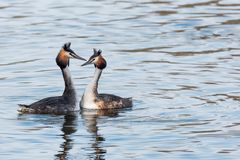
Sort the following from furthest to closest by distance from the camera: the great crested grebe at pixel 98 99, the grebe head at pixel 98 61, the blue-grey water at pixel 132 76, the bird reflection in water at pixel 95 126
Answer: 1. the grebe head at pixel 98 61
2. the great crested grebe at pixel 98 99
3. the blue-grey water at pixel 132 76
4. the bird reflection in water at pixel 95 126

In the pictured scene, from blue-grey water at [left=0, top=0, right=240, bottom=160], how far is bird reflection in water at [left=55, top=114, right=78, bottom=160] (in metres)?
0.02

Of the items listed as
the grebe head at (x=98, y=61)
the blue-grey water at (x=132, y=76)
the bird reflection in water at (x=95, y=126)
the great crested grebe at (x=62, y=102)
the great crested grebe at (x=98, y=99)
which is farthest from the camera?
the grebe head at (x=98, y=61)

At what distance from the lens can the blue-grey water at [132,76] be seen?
16.4 metres

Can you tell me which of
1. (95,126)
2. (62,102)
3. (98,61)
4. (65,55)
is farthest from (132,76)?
(95,126)

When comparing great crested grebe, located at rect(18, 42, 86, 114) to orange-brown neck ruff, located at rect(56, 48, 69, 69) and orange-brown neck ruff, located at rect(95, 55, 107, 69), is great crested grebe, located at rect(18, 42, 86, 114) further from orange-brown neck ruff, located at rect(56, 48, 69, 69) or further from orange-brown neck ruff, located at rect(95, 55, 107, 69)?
orange-brown neck ruff, located at rect(95, 55, 107, 69)

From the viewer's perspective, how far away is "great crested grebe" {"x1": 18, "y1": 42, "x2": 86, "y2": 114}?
62.0 feet

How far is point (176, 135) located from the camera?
55.6 ft

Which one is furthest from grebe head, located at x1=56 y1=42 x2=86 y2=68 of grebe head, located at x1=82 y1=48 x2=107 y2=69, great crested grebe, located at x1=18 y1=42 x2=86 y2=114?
grebe head, located at x1=82 y1=48 x2=107 y2=69

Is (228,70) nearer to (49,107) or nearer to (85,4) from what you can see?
(49,107)

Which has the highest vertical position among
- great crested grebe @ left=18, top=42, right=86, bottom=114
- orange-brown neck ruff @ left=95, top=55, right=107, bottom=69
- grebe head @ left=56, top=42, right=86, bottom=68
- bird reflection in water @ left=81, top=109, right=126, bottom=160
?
grebe head @ left=56, top=42, right=86, bottom=68

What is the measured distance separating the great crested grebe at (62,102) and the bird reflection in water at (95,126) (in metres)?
0.32

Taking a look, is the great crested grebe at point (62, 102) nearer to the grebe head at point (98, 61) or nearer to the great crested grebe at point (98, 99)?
the great crested grebe at point (98, 99)

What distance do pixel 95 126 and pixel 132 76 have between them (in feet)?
13.8

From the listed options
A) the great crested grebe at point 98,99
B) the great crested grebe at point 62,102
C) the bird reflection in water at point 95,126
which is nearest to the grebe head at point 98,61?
the great crested grebe at point 98,99
